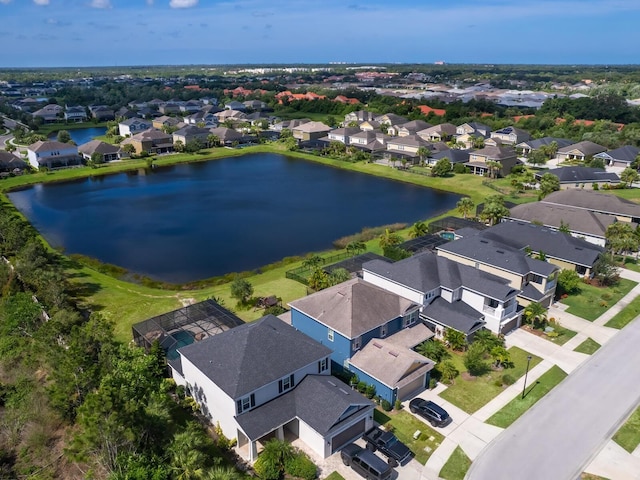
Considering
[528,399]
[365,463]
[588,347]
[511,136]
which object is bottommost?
[588,347]

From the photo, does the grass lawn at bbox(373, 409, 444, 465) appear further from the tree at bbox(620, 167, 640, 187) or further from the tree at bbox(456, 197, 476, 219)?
the tree at bbox(620, 167, 640, 187)

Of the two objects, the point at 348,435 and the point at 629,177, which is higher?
the point at 629,177

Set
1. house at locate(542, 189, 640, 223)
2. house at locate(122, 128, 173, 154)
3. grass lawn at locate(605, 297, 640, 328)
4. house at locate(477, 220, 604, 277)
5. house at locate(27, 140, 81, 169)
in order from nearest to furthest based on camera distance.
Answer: grass lawn at locate(605, 297, 640, 328) < house at locate(477, 220, 604, 277) < house at locate(542, 189, 640, 223) < house at locate(27, 140, 81, 169) < house at locate(122, 128, 173, 154)

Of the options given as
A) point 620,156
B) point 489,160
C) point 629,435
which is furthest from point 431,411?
point 620,156

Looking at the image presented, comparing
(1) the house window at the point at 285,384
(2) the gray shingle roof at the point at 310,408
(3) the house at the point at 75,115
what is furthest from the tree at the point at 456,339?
(3) the house at the point at 75,115

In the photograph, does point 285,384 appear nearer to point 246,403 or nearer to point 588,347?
point 246,403

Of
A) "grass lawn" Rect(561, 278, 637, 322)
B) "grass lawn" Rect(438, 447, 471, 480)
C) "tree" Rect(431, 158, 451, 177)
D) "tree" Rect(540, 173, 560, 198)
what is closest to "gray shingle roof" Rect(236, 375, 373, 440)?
"grass lawn" Rect(438, 447, 471, 480)

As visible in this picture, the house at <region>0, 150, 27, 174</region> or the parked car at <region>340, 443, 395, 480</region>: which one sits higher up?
the house at <region>0, 150, 27, 174</region>

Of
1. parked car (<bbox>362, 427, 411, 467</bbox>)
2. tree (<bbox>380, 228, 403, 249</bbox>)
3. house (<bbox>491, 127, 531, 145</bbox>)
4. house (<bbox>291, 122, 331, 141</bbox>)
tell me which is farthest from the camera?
house (<bbox>291, 122, 331, 141</bbox>)

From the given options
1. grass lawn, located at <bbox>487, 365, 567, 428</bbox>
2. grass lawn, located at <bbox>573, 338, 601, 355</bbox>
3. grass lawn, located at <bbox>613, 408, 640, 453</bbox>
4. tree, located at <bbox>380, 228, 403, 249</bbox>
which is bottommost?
grass lawn, located at <bbox>573, 338, 601, 355</bbox>
